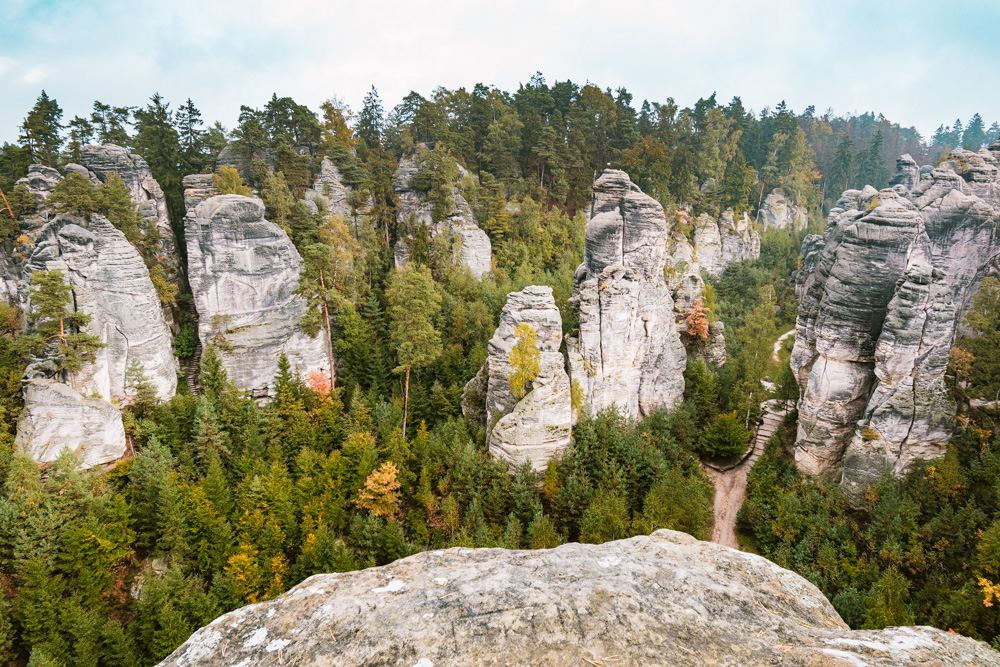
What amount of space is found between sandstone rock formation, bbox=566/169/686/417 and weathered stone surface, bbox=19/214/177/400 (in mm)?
25296

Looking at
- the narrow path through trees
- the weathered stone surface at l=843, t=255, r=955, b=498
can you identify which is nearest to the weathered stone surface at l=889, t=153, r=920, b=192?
the narrow path through trees

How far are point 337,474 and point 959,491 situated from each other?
1104 inches

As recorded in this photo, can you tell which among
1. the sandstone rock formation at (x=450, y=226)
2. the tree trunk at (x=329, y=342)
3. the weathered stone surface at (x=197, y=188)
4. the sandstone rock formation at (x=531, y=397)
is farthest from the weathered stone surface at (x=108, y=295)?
the sandstone rock formation at (x=531, y=397)

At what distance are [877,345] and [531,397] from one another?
16.5 meters

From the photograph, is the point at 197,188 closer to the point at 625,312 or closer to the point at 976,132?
the point at 625,312

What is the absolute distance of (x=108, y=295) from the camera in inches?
1078

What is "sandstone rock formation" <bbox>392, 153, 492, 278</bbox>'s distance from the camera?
43656 millimetres

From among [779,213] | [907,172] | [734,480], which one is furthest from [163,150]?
[907,172]

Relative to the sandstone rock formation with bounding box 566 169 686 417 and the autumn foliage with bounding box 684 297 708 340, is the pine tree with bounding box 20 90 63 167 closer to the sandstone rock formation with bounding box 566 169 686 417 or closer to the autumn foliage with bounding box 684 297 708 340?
the sandstone rock formation with bounding box 566 169 686 417

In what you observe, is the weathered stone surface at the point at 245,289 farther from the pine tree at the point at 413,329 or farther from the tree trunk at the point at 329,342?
the pine tree at the point at 413,329

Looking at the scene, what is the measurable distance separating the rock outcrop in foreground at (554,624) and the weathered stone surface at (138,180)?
1487 inches

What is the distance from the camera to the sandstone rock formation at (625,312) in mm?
27875

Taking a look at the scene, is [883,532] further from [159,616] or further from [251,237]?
[251,237]

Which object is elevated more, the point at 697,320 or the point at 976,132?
the point at 976,132
